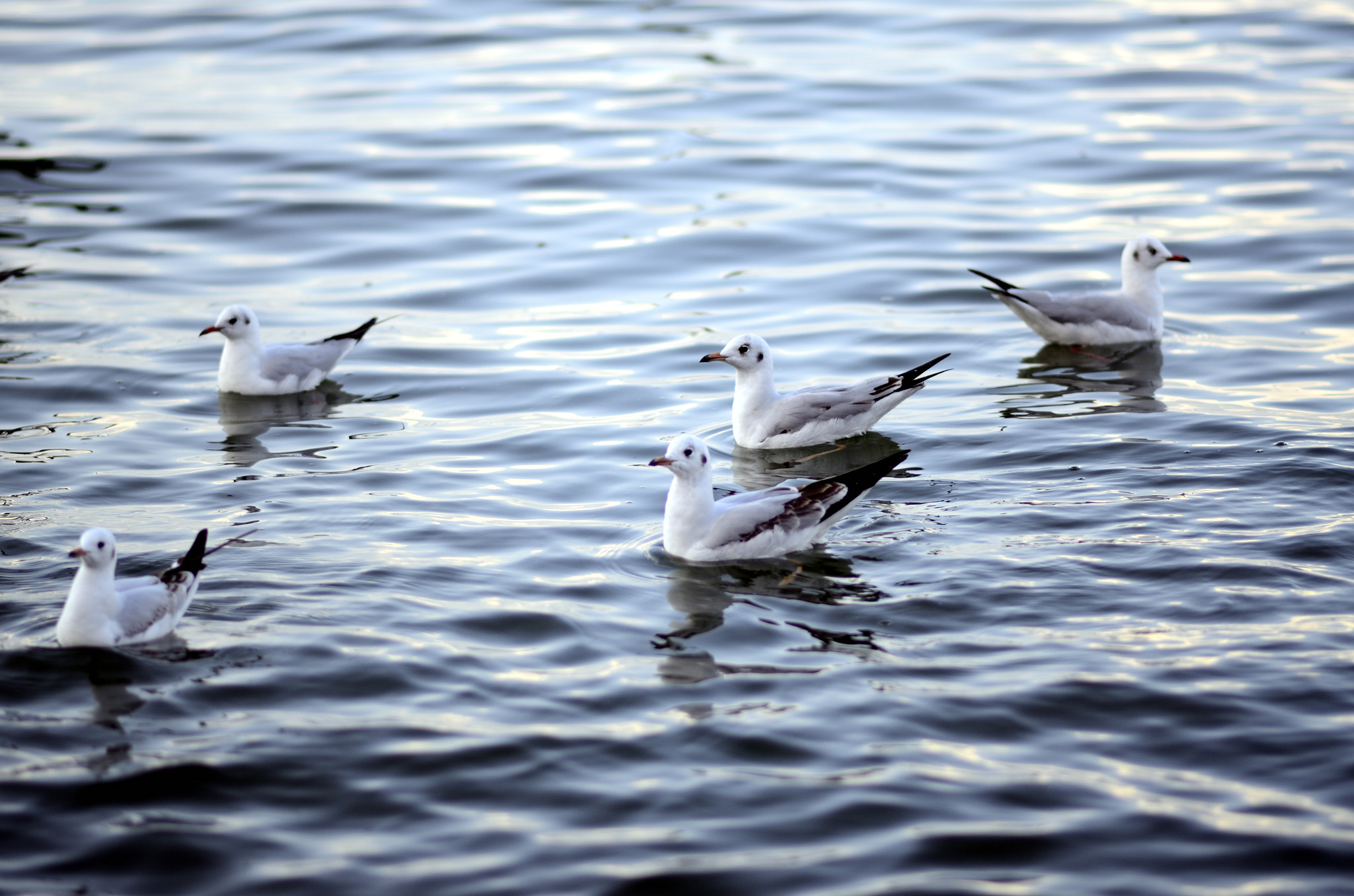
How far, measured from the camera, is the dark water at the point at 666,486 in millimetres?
6629

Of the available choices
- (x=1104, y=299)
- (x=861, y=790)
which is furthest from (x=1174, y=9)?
(x=861, y=790)

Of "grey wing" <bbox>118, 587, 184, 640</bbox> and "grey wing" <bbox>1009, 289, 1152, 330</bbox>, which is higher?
"grey wing" <bbox>1009, 289, 1152, 330</bbox>

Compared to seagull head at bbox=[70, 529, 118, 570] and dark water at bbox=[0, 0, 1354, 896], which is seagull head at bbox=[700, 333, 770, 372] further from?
seagull head at bbox=[70, 529, 118, 570]

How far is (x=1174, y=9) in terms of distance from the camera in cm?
2742

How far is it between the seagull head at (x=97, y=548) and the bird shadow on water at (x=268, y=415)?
3486mm

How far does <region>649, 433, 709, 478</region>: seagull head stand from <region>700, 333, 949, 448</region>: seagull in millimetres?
2326

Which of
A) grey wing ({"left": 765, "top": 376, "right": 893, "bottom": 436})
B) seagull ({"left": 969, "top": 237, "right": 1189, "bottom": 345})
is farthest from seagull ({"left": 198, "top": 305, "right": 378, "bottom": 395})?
seagull ({"left": 969, "top": 237, "right": 1189, "bottom": 345})

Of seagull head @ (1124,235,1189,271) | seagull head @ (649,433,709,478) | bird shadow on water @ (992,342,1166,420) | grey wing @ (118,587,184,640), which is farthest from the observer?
seagull head @ (1124,235,1189,271)

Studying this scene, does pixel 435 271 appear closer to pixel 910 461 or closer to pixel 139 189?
pixel 139 189

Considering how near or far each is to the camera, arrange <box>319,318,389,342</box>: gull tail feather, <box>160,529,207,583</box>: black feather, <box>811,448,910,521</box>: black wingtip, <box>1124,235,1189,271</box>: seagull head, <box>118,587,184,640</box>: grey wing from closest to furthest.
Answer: <box>118,587,184,640</box>: grey wing
<box>160,529,207,583</box>: black feather
<box>811,448,910,521</box>: black wingtip
<box>319,318,389,342</box>: gull tail feather
<box>1124,235,1189,271</box>: seagull head

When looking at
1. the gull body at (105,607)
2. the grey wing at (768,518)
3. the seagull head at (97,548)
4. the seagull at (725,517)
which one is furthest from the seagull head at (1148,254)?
the seagull head at (97,548)

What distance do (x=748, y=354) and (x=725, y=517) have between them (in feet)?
8.73

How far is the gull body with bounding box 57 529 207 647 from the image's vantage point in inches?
311

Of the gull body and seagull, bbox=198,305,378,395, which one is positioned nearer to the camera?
the gull body
